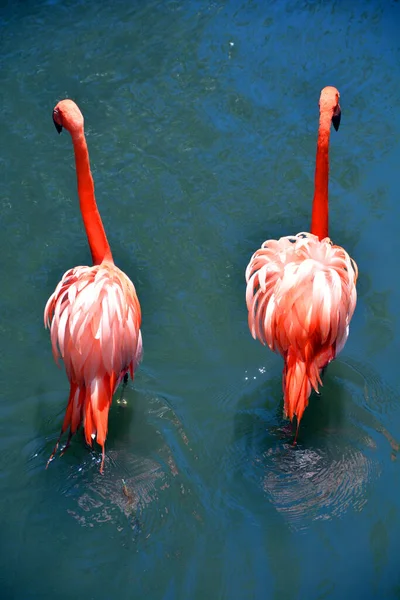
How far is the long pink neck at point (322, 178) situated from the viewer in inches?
173

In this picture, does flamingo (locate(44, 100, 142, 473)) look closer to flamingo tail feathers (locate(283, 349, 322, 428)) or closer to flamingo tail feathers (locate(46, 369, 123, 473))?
flamingo tail feathers (locate(46, 369, 123, 473))

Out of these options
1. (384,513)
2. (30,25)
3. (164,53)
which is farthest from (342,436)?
Answer: (30,25)

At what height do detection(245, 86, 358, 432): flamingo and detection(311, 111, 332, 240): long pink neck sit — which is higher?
detection(311, 111, 332, 240): long pink neck

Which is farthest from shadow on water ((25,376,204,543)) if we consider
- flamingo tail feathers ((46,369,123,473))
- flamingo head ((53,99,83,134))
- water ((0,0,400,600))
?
flamingo head ((53,99,83,134))

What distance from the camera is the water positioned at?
3.80 metres

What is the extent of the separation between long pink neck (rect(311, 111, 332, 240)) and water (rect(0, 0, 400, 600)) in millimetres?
673

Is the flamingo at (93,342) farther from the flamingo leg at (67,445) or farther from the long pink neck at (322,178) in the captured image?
the long pink neck at (322,178)

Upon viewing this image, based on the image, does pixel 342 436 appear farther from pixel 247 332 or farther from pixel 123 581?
pixel 123 581

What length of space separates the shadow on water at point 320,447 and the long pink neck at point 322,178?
82 centimetres

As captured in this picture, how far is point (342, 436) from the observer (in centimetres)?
421

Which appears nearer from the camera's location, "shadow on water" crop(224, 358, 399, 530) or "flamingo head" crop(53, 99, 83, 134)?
"shadow on water" crop(224, 358, 399, 530)

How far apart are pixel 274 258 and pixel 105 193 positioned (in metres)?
1.76

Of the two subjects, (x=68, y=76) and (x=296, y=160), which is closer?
(x=296, y=160)

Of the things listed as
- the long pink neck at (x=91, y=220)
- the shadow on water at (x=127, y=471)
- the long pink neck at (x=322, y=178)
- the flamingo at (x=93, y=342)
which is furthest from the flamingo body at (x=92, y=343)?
the long pink neck at (x=322, y=178)
